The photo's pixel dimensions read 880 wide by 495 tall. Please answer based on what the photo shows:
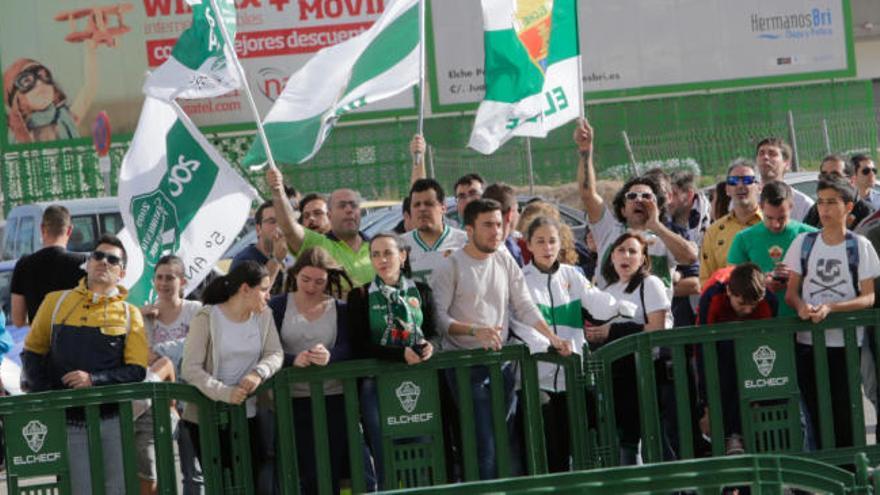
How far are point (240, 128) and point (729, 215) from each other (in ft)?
68.2

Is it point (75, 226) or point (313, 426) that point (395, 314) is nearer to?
point (313, 426)

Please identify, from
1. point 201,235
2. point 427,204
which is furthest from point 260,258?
point 427,204

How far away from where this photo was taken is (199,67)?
10.7 metres

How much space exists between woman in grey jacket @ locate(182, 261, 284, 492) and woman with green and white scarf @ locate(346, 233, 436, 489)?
42cm

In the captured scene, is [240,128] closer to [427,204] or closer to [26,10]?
[26,10]

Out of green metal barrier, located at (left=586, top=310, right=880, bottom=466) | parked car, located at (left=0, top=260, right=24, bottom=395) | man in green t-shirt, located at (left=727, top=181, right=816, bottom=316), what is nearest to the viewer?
green metal barrier, located at (left=586, top=310, right=880, bottom=466)

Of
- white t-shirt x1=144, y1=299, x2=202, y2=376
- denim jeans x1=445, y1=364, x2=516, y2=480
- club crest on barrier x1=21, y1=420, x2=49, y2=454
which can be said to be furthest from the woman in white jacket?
club crest on barrier x1=21, y1=420, x2=49, y2=454

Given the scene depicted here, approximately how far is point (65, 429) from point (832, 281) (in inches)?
154

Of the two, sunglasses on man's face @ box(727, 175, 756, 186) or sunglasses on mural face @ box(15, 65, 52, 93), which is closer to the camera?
sunglasses on man's face @ box(727, 175, 756, 186)

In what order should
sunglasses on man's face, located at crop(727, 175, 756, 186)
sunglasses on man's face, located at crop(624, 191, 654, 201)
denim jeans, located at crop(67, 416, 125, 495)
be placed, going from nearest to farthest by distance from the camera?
1. denim jeans, located at crop(67, 416, 125, 495)
2. sunglasses on man's face, located at crop(624, 191, 654, 201)
3. sunglasses on man's face, located at crop(727, 175, 756, 186)

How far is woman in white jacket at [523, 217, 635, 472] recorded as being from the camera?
8.98 meters

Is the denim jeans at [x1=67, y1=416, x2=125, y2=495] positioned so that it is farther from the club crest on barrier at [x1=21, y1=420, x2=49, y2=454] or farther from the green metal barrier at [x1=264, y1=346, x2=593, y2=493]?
the green metal barrier at [x1=264, y1=346, x2=593, y2=493]

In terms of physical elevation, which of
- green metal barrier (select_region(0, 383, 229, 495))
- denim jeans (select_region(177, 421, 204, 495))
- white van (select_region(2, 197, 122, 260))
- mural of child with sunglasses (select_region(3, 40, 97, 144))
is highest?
mural of child with sunglasses (select_region(3, 40, 97, 144))

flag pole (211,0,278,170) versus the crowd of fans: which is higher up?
flag pole (211,0,278,170)
